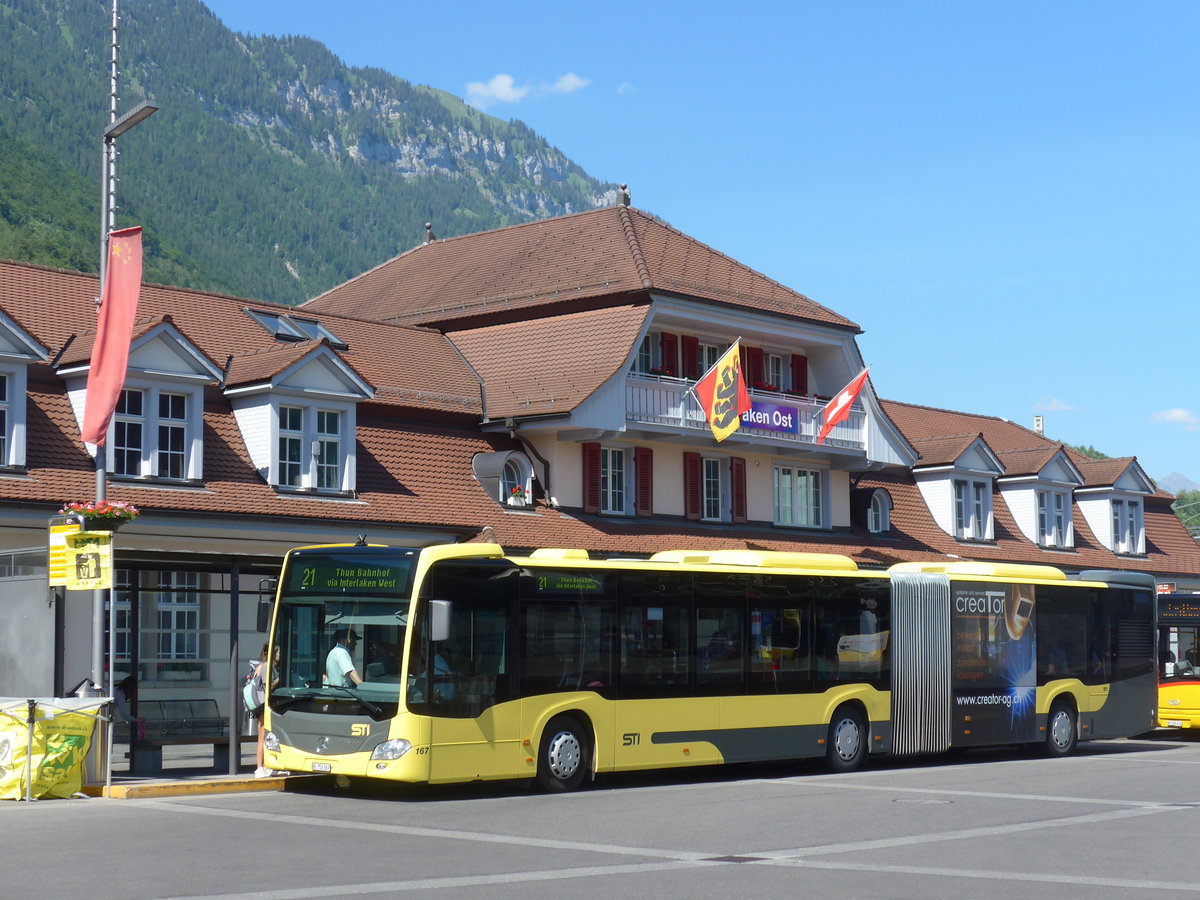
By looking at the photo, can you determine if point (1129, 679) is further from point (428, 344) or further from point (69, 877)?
point (69, 877)

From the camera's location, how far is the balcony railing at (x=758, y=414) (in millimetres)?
34688

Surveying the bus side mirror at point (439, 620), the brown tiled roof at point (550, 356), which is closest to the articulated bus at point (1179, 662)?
the brown tiled roof at point (550, 356)

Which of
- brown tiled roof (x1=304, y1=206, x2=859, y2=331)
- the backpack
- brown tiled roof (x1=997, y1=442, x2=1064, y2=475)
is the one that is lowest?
the backpack

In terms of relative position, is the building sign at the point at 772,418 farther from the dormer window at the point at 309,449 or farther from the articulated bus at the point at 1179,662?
the dormer window at the point at 309,449

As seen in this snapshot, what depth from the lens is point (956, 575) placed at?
2594cm

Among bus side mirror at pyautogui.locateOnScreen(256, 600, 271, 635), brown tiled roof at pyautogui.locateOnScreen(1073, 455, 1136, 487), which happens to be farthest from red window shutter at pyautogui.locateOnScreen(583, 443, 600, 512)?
brown tiled roof at pyautogui.locateOnScreen(1073, 455, 1136, 487)

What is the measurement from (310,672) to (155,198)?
6315 inches

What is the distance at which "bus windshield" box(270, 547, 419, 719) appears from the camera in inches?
712

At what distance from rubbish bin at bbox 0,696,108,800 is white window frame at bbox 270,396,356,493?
11.0 metres

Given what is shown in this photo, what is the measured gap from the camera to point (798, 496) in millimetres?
39938

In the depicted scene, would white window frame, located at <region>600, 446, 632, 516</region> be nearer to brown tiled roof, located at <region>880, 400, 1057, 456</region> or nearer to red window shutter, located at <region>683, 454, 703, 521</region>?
red window shutter, located at <region>683, 454, 703, 521</region>

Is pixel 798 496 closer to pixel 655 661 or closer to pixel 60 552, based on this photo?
pixel 655 661

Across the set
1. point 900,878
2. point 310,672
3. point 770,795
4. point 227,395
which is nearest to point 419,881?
point 900,878

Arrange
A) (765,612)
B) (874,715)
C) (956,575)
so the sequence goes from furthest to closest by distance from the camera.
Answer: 1. (956,575)
2. (874,715)
3. (765,612)
